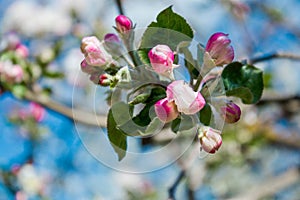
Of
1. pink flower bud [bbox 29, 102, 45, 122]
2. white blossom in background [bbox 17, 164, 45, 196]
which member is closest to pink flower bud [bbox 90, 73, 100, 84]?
white blossom in background [bbox 17, 164, 45, 196]

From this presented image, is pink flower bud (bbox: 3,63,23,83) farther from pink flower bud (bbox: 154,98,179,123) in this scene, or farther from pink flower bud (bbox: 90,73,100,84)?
pink flower bud (bbox: 154,98,179,123)

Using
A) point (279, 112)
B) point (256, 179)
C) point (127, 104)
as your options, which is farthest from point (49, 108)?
point (256, 179)

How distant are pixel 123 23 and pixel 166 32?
90mm

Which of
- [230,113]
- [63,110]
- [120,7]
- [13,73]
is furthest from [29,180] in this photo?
[230,113]

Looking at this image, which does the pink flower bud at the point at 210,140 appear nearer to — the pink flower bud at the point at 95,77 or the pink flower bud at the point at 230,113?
the pink flower bud at the point at 230,113

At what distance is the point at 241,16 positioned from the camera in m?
2.90

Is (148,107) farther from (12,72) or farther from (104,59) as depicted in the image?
(12,72)

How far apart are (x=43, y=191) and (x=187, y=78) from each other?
67.0 inches

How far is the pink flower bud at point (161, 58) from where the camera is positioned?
28.9 inches

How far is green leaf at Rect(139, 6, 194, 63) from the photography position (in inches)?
31.0

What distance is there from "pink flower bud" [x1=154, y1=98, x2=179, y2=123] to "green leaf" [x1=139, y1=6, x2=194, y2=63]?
94 mm

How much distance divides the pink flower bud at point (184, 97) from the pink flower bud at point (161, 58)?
0.03 metres

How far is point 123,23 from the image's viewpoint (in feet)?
2.79

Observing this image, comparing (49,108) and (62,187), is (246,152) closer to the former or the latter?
(62,187)
